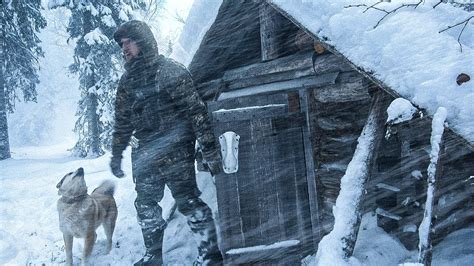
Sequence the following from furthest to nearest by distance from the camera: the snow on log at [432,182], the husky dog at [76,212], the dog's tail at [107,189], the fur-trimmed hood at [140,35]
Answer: the dog's tail at [107,189], the husky dog at [76,212], the fur-trimmed hood at [140,35], the snow on log at [432,182]

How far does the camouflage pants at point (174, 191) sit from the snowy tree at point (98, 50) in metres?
11.8

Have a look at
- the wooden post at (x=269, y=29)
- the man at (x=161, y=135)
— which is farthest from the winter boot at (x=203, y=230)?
the wooden post at (x=269, y=29)

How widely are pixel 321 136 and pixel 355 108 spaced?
507mm

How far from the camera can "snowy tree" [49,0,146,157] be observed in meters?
14.8

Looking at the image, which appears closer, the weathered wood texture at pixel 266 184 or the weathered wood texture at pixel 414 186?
the weathered wood texture at pixel 414 186

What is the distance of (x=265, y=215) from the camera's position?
4.34 metres

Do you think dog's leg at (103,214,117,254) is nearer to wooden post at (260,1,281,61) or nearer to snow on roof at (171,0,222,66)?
snow on roof at (171,0,222,66)

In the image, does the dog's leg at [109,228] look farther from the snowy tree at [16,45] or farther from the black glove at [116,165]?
the snowy tree at [16,45]

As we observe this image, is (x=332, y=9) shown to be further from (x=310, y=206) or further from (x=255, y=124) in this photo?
(x=310, y=206)

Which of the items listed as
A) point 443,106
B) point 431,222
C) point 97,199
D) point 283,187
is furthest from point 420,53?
point 97,199

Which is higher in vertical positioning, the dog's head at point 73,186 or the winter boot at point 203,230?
the dog's head at point 73,186

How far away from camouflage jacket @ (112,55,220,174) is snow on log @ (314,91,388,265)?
1514 mm

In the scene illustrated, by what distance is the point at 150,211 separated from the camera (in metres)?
4.28

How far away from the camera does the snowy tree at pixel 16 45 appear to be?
1460 centimetres
